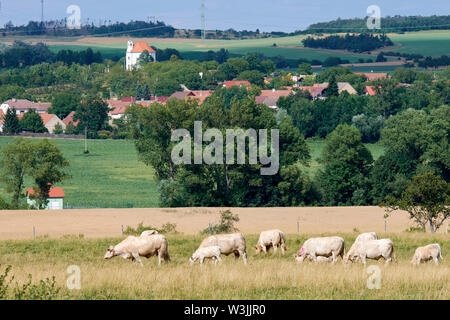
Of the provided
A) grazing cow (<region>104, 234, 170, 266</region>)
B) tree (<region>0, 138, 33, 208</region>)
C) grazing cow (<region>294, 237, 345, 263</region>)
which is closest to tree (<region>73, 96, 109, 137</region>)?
tree (<region>0, 138, 33, 208</region>)

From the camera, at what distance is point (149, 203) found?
82.8 metres

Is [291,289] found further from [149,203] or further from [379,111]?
[379,111]

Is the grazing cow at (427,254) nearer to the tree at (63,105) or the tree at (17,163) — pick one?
the tree at (17,163)

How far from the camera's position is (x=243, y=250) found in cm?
2856

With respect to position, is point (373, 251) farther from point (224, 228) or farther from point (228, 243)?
point (224, 228)

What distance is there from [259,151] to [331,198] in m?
8.15

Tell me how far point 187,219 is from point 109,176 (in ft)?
127

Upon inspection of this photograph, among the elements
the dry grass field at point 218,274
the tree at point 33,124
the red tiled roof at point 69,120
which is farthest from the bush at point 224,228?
the red tiled roof at point 69,120

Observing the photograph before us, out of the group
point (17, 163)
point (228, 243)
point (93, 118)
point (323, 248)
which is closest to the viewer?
point (228, 243)

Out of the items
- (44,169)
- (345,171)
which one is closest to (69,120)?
(345,171)

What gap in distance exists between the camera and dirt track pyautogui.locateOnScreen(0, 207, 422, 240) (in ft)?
186

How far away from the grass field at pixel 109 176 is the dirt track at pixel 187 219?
13190 millimetres

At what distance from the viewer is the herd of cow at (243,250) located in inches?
1086
